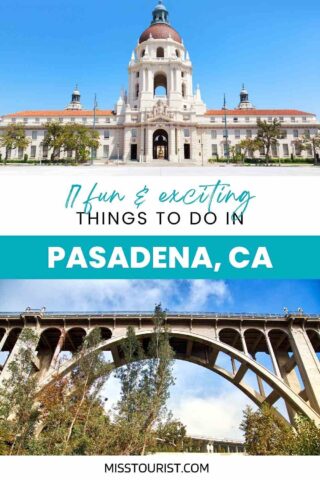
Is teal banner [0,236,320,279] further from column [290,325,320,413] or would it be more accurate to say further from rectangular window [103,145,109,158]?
rectangular window [103,145,109,158]

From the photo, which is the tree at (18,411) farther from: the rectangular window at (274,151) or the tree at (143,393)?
the rectangular window at (274,151)

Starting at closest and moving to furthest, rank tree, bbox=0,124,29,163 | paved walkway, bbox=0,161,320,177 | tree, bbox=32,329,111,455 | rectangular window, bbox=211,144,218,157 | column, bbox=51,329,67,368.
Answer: paved walkway, bbox=0,161,320,177, tree, bbox=32,329,111,455, column, bbox=51,329,67,368, tree, bbox=0,124,29,163, rectangular window, bbox=211,144,218,157

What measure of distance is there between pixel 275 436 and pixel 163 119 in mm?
54664

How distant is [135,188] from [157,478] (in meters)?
8.46

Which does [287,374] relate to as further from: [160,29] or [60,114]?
[160,29]

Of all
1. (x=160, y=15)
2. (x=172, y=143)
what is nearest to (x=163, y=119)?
(x=172, y=143)

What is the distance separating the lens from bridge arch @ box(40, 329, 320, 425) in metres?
29.7

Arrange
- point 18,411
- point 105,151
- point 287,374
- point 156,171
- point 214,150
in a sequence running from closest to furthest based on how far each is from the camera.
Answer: point 18,411 → point 156,171 → point 287,374 → point 214,150 → point 105,151

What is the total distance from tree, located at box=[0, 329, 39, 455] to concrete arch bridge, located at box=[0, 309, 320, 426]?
5282 mm

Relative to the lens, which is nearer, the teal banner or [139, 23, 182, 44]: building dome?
the teal banner

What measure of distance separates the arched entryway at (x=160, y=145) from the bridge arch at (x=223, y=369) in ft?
129

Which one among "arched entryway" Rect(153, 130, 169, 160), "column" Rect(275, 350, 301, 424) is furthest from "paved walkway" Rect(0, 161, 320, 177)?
"arched entryway" Rect(153, 130, 169, 160)

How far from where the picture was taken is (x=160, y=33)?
77.6 metres

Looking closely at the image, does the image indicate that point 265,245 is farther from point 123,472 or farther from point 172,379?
point 172,379
